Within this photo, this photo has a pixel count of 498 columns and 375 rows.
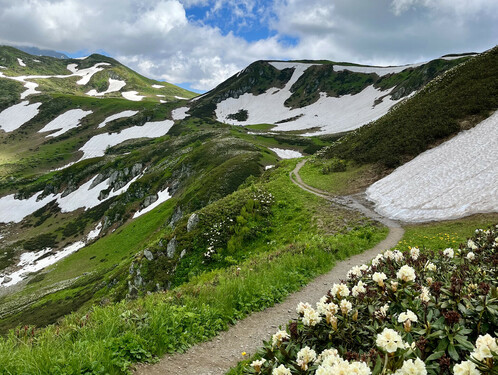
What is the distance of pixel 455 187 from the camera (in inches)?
859

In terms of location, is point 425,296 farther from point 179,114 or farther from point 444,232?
point 179,114

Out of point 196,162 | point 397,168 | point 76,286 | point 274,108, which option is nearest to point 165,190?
point 196,162

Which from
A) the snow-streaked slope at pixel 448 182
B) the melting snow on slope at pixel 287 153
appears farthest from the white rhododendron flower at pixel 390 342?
the melting snow on slope at pixel 287 153

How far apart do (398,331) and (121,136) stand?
181815 millimetres

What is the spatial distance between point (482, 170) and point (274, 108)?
172 metres

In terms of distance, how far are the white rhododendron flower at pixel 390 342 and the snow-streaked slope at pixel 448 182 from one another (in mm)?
19265

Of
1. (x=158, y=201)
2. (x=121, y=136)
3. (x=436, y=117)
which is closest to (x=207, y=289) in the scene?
(x=436, y=117)

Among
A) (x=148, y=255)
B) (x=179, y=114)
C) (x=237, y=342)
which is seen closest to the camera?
(x=237, y=342)

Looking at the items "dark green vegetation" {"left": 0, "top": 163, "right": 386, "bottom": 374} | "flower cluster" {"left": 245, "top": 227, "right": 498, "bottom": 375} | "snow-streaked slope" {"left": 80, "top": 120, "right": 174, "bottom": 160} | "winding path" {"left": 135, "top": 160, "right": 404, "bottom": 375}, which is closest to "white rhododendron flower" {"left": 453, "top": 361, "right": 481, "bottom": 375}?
A: "flower cluster" {"left": 245, "top": 227, "right": 498, "bottom": 375}

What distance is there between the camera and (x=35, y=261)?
70.9m

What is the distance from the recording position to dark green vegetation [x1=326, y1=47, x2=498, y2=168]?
32156mm

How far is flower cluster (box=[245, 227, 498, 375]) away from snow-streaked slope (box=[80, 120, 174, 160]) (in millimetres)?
166289

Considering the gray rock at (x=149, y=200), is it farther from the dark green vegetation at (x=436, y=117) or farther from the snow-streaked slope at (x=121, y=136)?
the snow-streaked slope at (x=121, y=136)

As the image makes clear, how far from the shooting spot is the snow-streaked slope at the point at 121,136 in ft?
522
